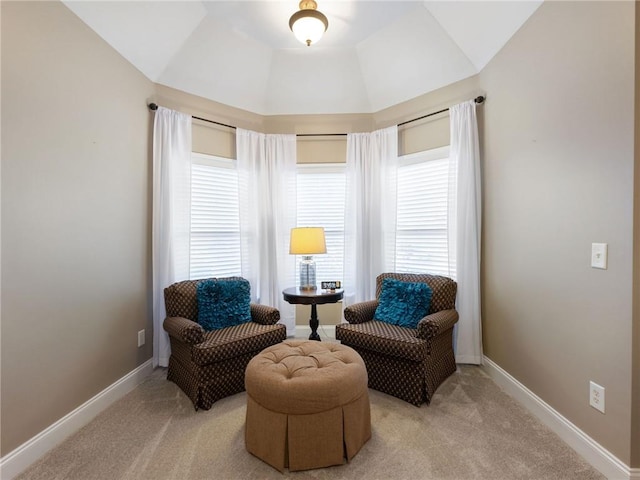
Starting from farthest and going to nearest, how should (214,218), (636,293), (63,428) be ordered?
1. (214,218)
2. (63,428)
3. (636,293)

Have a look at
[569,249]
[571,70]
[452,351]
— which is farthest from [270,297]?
[571,70]

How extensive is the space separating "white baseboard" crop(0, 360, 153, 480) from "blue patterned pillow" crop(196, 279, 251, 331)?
75 cm

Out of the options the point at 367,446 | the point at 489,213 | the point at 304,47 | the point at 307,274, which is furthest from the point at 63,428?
the point at 304,47

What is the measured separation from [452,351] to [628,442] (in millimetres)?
1287

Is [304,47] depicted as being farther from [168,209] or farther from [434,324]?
[434,324]

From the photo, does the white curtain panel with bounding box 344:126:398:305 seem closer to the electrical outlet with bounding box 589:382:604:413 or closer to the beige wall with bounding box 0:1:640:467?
the beige wall with bounding box 0:1:640:467

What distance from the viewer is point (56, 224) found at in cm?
194

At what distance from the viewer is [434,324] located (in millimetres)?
2291

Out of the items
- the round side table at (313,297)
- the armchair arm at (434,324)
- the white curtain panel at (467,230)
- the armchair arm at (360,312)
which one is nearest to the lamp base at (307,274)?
the round side table at (313,297)

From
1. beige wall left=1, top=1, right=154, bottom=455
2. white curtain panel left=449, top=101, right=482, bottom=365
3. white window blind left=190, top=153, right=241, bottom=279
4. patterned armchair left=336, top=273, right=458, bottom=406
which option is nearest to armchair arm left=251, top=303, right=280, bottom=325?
patterned armchair left=336, top=273, right=458, bottom=406

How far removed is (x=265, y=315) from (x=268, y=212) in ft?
4.06

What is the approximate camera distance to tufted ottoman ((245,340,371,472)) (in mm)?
1630

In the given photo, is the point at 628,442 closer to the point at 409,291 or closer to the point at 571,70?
the point at 409,291

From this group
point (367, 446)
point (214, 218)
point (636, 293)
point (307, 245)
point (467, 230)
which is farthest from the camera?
point (214, 218)
